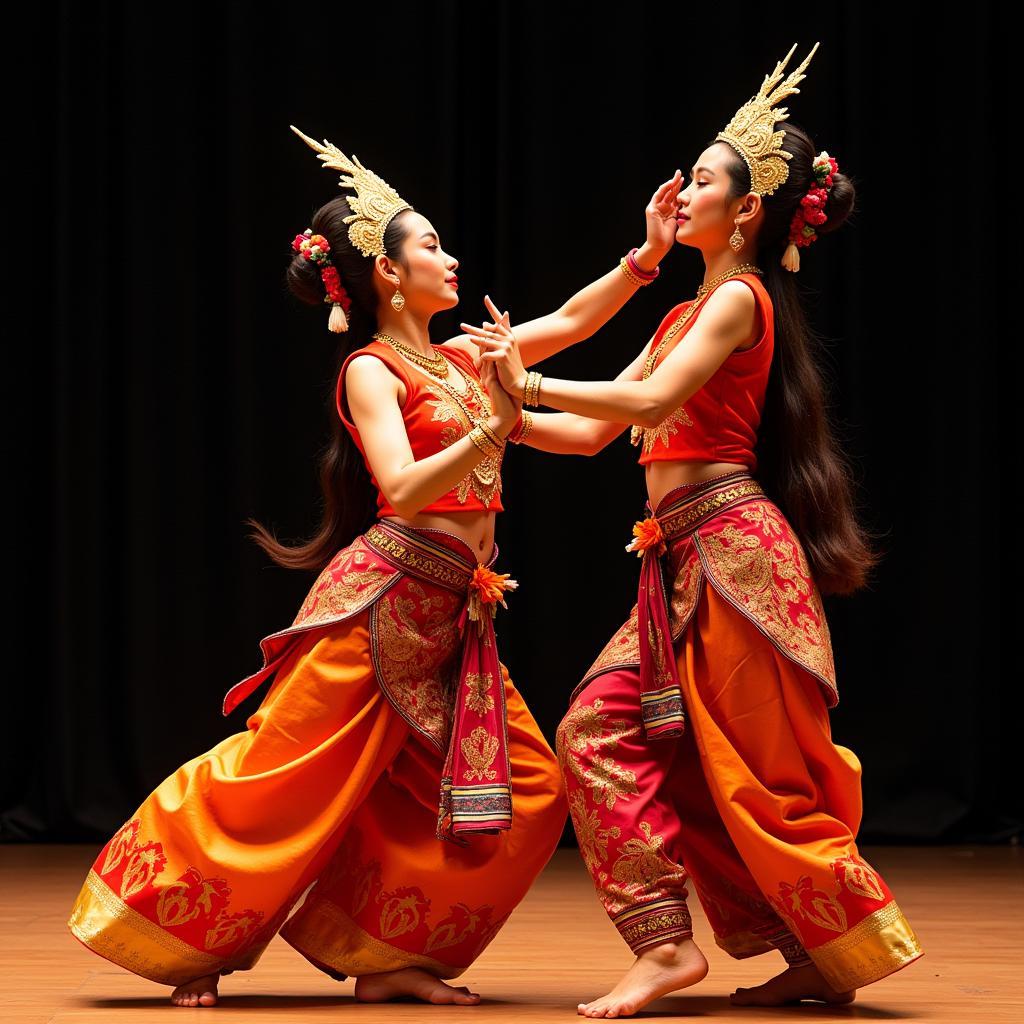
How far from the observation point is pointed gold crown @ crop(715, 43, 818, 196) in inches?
109

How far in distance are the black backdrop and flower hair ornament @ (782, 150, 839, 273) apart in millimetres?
2305

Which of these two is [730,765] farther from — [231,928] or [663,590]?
[231,928]

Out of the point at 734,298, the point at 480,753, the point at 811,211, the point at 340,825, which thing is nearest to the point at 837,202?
the point at 811,211

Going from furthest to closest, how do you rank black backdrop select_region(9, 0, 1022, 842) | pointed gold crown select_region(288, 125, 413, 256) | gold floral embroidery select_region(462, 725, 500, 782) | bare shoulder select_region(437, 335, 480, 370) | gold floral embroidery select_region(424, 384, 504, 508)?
1. black backdrop select_region(9, 0, 1022, 842)
2. bare shoulder select_region(437, 335, 480, 370)
3. pointed gold crown select_region(288, 125, 413, 256)
4. gold floral embroidery select_region(424, 384, 504, 508)
5. gold floral embroidery select_region(462, 725, 500, 782)

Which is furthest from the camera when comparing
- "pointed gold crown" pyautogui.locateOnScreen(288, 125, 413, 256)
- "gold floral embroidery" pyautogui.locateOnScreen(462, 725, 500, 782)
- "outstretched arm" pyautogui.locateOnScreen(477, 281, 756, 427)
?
"pointed gold crown" pyautogui.locateOnScreen(288, 125, 413, 256)

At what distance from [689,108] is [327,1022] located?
3439 mm

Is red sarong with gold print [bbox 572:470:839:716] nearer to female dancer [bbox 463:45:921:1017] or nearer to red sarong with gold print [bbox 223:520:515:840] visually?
female dancer [bbox 463:45:921:1017]

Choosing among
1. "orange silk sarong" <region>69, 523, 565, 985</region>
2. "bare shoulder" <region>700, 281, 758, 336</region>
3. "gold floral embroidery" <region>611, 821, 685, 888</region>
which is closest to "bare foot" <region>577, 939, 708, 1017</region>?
"gold floral embroidery" <region>611, 821, 685, 888</region>

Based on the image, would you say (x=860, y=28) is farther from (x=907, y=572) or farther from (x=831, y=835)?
(x=831, y=835)

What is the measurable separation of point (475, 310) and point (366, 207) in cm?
220

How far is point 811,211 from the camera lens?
2797 mm

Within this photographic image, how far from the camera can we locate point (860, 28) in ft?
16.7

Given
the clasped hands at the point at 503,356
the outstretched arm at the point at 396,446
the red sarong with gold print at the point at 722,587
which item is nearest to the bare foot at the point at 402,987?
the red sarong with gold print at the point at 722,587

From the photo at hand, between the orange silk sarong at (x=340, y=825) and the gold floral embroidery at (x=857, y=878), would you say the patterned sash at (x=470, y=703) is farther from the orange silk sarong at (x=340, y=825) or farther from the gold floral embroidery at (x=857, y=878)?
the gold floral embroidery at (x=857, y=878)
